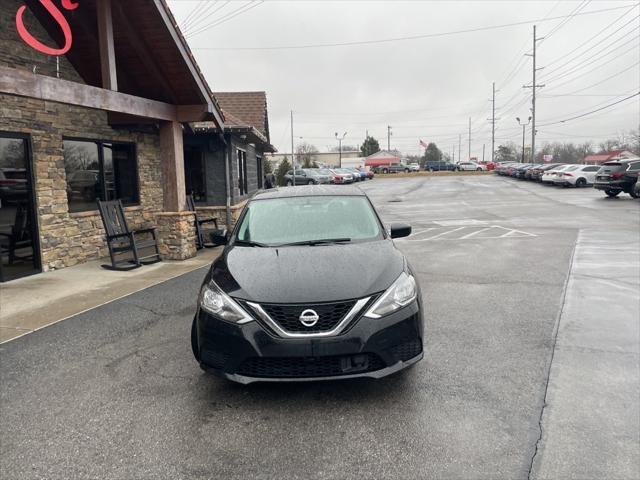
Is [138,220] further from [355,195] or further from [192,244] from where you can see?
[355,195]

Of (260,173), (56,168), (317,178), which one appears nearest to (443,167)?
(317,178)

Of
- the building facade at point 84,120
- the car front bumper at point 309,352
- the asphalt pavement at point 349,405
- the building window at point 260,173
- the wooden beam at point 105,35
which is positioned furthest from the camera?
the building window at point 260,173

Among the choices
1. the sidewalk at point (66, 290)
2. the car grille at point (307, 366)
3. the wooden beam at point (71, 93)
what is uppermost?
the wooden beam at point (71, 93)

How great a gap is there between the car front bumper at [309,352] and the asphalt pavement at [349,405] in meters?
0.32

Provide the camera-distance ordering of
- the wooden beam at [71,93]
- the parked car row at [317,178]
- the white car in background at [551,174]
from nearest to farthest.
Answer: the wooden beam at [71,93] → the white car in background at [551,174] → the parked car row at [317,178]

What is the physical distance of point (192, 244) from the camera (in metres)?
10.4

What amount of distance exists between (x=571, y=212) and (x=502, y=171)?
3484cm

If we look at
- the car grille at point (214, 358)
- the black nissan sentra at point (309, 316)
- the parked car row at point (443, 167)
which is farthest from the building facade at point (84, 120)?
the parked car row at point (443, 167)

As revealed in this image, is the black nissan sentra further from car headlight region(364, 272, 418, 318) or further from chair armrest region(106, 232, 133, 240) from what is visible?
chair armrest region(106, 232, 133, 240)

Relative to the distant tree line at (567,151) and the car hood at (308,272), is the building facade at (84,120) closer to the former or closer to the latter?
the car hood at (308,272)

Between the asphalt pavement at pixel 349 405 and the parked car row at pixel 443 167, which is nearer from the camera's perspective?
the asphalt pavement at pixel 349 405

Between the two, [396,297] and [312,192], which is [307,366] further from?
[312,192]

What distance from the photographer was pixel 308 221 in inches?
198

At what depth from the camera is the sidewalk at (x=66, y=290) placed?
5973 mm
